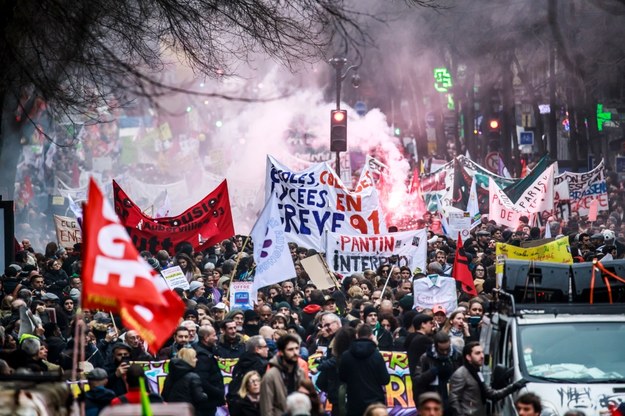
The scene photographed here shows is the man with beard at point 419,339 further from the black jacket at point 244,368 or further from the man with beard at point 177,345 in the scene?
the man with beard at point 177,345

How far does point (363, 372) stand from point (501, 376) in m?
1.44

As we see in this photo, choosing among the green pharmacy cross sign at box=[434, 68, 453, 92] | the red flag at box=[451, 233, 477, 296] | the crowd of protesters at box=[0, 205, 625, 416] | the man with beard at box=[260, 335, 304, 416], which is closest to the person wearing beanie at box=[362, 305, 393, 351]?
the crowd of protesters at box=[0, 205, 625, 416]

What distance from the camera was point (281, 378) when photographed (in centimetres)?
879

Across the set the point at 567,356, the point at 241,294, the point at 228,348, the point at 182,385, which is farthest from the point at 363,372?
the point at 241,294

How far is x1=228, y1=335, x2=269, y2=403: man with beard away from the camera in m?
9.95

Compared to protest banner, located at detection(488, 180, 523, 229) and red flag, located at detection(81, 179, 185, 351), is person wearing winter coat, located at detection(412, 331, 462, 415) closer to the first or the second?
red flag, located at detection(81, 179, 185, 351)

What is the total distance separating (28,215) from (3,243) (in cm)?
2171

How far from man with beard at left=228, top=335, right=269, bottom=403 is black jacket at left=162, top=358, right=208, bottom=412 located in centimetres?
35

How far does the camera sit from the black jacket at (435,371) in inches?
385

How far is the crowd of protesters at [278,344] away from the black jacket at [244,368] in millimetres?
10

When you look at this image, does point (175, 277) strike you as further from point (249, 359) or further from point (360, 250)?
point (249, 359)

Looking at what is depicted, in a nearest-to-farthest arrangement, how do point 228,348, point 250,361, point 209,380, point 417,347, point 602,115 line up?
point 250,361 < point 209,380 < point 417,347 < point 228,348 < point 602,115

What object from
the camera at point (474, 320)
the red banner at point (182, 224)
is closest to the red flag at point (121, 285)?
the camera at point (474, 320)

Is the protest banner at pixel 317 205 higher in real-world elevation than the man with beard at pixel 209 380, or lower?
higher
